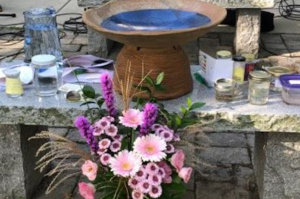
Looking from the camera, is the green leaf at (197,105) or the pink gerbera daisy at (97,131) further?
the green leaf at (197,105)

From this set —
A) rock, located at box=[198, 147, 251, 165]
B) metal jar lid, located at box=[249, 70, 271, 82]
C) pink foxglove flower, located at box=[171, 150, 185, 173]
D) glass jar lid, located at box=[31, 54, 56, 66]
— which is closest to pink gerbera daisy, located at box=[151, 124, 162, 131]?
pink foxglove flower, located at box=[171, 150, 185, 173]

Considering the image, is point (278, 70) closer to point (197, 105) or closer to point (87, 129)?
point (197, 105)

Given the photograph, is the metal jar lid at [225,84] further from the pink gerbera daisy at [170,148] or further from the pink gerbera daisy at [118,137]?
the pink gerbera daisy at [118,137]

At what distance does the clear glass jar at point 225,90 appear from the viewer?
2.23 metres

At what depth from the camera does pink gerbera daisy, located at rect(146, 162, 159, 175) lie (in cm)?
191

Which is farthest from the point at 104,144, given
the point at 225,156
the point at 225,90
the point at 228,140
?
the point at 228,140

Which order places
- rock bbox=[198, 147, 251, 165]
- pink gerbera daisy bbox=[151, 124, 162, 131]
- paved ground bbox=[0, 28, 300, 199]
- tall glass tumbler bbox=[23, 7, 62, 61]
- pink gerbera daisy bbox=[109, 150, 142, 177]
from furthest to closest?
tall glass tumbler bbox=[23, 7, 62, 61] → rock bbox=[198, 147, 251, 165] → paved ground bbox=[0, 28, 300, 199] → pink gerbera daisy bbox=[151, 124, 162, 131] → pink gerbera daisy bbox=[109, 150, 142, 177]

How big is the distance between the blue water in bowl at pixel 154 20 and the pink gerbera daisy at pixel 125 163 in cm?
60

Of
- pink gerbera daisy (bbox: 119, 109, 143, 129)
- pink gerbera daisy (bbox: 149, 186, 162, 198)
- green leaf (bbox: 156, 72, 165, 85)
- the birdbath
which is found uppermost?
the birdbath

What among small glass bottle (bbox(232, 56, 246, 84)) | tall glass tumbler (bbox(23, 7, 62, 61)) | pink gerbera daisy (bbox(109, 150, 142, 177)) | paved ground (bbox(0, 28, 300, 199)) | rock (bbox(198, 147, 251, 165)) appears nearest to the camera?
pink gerbera daisy (bbox(109, 150, 142, 177))

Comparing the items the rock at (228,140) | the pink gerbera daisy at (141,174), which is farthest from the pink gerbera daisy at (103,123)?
the rock at (228,140)

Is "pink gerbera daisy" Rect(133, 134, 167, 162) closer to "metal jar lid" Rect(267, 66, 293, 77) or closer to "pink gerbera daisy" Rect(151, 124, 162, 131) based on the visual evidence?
"pink gerbera daisy" Rect(151, 124, 162, 131)

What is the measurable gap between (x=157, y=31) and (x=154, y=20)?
342 mm

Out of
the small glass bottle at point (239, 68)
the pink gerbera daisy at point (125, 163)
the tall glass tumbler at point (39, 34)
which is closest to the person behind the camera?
the pink gerbera daisy at point (125, 163)
